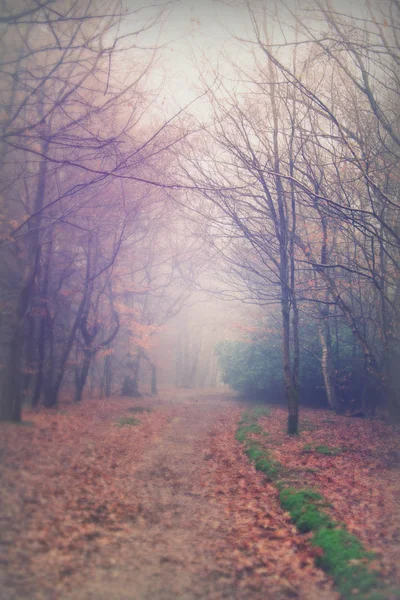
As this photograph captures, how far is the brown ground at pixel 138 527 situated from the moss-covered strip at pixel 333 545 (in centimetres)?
16

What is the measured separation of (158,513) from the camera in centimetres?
519

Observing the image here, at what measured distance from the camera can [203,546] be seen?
4.32 m

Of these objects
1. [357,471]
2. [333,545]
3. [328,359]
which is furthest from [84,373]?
[333,545]

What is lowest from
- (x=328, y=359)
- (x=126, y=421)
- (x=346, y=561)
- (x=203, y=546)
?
(x=203, y=546)

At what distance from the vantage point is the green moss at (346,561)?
332 cm

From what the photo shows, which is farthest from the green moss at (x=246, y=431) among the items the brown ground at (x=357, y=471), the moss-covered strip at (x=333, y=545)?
the moss-covered strip at (x=333, y=545)

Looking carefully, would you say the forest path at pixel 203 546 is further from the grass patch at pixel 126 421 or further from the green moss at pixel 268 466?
the grass patch at pixel 126 421

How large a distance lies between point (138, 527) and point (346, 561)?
2.55m

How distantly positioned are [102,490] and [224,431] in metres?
6.49

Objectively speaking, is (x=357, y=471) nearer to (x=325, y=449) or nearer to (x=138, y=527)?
(x=325, y=449)

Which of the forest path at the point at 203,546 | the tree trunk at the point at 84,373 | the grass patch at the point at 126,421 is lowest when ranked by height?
the forest path at the point at 203,546

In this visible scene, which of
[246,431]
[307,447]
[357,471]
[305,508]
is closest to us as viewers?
[305,508]

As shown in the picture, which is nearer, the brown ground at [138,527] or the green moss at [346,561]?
the green moss at [346,561]

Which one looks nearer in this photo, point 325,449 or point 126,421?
point 325,449
